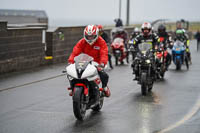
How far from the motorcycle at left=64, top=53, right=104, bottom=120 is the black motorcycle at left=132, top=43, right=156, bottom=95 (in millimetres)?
3746

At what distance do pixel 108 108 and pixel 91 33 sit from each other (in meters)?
1.89

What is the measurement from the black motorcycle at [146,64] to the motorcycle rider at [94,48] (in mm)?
3039

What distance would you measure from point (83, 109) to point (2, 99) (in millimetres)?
3415

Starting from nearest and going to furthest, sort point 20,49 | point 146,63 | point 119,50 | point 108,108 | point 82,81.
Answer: point 82,81 < point 108,108 < point 146,63 < point 20,49 < point 119,50

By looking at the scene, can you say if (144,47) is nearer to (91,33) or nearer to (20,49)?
(91,33)

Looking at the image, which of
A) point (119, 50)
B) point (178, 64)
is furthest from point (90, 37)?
point (119, 50)

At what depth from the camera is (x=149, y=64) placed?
14.0m

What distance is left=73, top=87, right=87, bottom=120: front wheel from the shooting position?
30.7ft

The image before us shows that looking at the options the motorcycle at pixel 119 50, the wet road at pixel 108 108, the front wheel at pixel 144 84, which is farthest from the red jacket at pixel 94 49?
the motorcycle at pixel 119 50

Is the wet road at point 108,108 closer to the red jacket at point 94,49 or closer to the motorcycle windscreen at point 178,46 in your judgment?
the red jacket at point 94,49

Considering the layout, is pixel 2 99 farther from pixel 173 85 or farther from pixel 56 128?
pixel 173 85

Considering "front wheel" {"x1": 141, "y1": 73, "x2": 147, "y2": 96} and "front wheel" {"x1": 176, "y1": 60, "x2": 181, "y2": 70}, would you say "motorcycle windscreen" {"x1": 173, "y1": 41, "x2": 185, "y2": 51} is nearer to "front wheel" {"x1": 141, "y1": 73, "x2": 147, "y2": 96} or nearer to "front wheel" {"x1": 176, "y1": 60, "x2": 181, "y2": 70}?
"front wheel" {"x1": 176, "y1": 60, "x2": 181, "y2": 70}

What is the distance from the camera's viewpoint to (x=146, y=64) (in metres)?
14.0

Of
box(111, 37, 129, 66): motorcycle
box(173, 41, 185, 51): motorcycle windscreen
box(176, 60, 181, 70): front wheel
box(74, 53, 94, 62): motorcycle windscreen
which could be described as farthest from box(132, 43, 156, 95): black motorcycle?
box(111, 37, 129, 66): motorcycle
